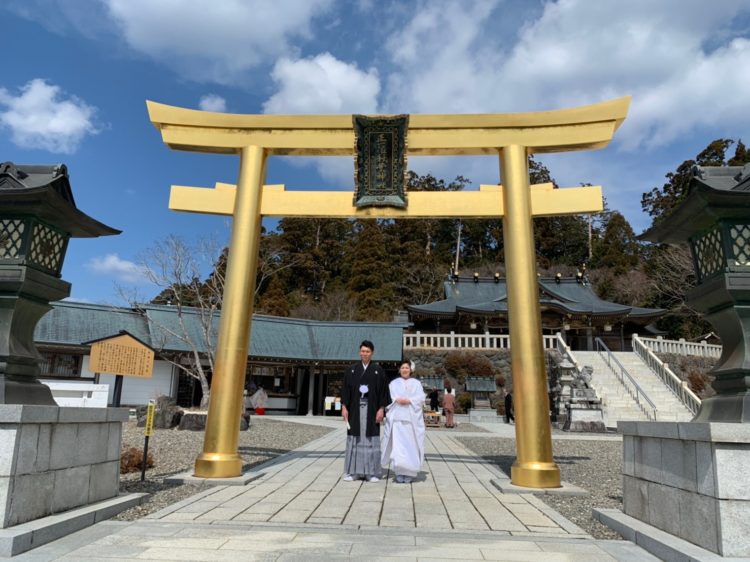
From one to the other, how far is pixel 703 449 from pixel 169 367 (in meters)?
21.0

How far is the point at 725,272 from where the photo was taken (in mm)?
3676

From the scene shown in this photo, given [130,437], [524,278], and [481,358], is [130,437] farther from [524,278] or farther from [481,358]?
[481,358]

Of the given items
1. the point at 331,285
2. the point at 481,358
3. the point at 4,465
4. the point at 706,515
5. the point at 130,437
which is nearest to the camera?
the point at 706,515

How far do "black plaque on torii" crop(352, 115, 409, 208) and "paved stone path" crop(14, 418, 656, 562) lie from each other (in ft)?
12.1

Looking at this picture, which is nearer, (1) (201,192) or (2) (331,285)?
(1) (201,192)

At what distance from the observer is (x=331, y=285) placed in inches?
1634

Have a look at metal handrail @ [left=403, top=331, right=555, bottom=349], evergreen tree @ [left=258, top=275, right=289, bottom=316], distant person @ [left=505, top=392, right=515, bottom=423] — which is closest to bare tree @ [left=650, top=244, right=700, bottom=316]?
metal handrail @ [left=403, top=331, right=555, bottom=349]

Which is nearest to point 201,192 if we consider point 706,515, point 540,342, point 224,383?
point 224,383

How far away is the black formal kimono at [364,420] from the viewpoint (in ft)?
21.3

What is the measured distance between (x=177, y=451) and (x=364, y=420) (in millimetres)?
4660

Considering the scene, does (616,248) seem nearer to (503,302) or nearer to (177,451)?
(503,302)

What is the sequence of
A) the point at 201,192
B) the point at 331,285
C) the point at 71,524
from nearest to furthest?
the point at 71,524 → the point at 201,192 → the point at 331,285

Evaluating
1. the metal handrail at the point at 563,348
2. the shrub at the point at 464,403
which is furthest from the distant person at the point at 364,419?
the metal handrail at the point at 563,348

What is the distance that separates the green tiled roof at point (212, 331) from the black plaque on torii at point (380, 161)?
14.1 metres
